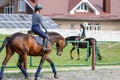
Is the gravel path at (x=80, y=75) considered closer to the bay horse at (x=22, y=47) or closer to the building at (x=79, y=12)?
the bay horse at (x=22, y=47)

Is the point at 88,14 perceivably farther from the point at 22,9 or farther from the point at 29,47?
the point at 29,47

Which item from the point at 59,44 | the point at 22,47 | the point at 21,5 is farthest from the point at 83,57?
the point at 21,5

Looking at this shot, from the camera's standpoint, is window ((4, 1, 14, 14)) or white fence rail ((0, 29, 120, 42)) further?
window ((4, 1, 14, 14))

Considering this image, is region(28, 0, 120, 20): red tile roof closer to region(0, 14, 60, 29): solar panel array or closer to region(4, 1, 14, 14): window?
region(4, 1, 14, 14): window

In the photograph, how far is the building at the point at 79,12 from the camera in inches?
2328

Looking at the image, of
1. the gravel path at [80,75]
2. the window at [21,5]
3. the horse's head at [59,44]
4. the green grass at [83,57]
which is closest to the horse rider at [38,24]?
the horse's head at [59,44]

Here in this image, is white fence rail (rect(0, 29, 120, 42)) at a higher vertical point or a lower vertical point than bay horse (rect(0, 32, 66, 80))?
lower

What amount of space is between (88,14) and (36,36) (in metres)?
46.0

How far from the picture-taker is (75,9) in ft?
199

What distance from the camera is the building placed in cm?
5912

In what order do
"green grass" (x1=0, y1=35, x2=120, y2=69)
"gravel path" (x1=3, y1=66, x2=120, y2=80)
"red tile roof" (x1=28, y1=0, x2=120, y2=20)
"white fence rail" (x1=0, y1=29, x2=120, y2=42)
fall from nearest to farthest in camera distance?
"gravel path" (x1=3, y1=66, x2=120, y2=80), "green grass" (x1=0, y1=35, x2=120, y2=69), "white fence rail" (x1=0, y1=29, x2=120, y2=42), "red tile roof" (x1=28, y1=0, x2=120, y2=20)

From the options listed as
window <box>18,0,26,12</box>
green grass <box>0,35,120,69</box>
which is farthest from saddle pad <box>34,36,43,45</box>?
window <box>18,0,26,12</box>

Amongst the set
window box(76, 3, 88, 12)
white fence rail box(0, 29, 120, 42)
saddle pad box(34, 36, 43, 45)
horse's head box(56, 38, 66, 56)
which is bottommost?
white fence rail box(0, 29, 120, 42)

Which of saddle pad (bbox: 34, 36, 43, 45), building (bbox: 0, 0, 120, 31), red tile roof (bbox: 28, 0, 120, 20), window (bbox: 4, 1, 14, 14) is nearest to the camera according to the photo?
saddle pad (bbox: 34, 36, 43, 45)
